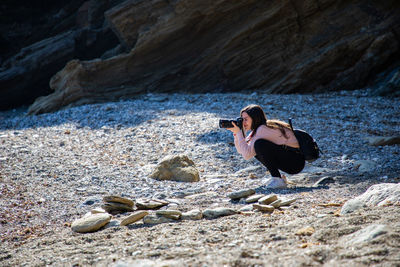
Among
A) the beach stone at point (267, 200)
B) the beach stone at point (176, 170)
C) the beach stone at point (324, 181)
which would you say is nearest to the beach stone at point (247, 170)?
the beach stone at point (176, 170)

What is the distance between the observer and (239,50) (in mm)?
12828

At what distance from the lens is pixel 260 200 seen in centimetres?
456

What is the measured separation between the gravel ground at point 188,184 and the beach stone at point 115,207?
318mm

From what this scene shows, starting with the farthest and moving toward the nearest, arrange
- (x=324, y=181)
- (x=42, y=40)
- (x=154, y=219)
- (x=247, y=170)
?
1. (x=42, y=40)
2. (x=247, y=170)
3. (x=324, y=181)
4. (x=154, y=219)

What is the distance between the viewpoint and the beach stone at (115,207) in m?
4.75

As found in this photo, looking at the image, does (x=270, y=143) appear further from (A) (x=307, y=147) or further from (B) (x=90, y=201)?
(B) (x=90, y=201)

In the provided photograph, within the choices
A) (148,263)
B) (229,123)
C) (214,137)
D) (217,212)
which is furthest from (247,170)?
(148,263)

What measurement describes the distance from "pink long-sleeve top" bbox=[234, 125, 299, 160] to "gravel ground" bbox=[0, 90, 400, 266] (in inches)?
21.2

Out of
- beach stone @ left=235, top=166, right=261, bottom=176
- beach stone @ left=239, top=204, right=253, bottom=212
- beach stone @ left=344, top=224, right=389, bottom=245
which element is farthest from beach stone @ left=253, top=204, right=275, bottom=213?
beach stone @ left=235, top=166, right=261, bottom=176

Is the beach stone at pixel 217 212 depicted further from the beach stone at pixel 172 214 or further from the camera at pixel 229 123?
the camera at pixel 229 123

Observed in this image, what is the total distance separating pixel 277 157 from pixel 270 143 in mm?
227

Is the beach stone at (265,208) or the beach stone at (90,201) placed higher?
the beach stone at (90,201)

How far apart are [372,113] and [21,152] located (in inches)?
282

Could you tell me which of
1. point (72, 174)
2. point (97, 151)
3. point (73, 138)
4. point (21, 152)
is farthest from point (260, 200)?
point (73, 138)
